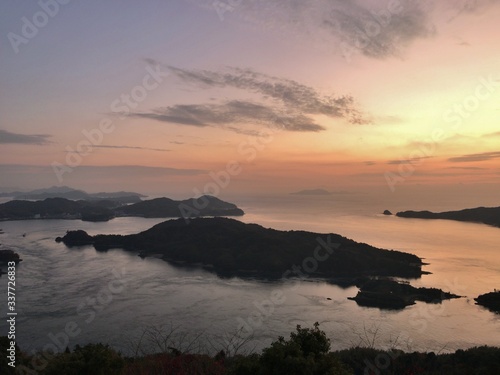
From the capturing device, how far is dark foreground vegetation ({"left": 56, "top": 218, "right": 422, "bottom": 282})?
84594 mm

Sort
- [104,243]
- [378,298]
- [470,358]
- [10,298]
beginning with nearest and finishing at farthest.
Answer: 1. [470,358]
2. [10,298]
3. [378,298]
4. [104,243]

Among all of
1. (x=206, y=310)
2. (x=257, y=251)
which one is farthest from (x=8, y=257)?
(x=257, y=251)

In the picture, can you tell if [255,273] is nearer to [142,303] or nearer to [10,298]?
[142,303]

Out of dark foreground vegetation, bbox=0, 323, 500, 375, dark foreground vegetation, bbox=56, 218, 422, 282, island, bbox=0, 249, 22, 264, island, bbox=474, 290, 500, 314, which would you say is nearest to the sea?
island, bbox=474, 290, 500, 314

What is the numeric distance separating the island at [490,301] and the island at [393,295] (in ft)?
13.3

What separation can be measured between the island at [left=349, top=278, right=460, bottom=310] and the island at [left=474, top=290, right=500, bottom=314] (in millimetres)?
4058

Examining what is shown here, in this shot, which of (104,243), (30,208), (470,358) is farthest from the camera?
(30,208)

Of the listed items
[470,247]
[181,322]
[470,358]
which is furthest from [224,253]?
[470,247]

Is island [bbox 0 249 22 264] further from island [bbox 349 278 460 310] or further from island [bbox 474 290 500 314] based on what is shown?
island [bbox 474 290 500 314]

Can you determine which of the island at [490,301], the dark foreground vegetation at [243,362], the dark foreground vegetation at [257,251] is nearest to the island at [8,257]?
the dark foreground vegetation at [257,251]

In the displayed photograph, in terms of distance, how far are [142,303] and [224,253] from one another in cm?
3723

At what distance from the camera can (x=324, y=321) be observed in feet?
172

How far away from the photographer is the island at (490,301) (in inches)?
2336

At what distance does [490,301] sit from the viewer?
60.7 meters
